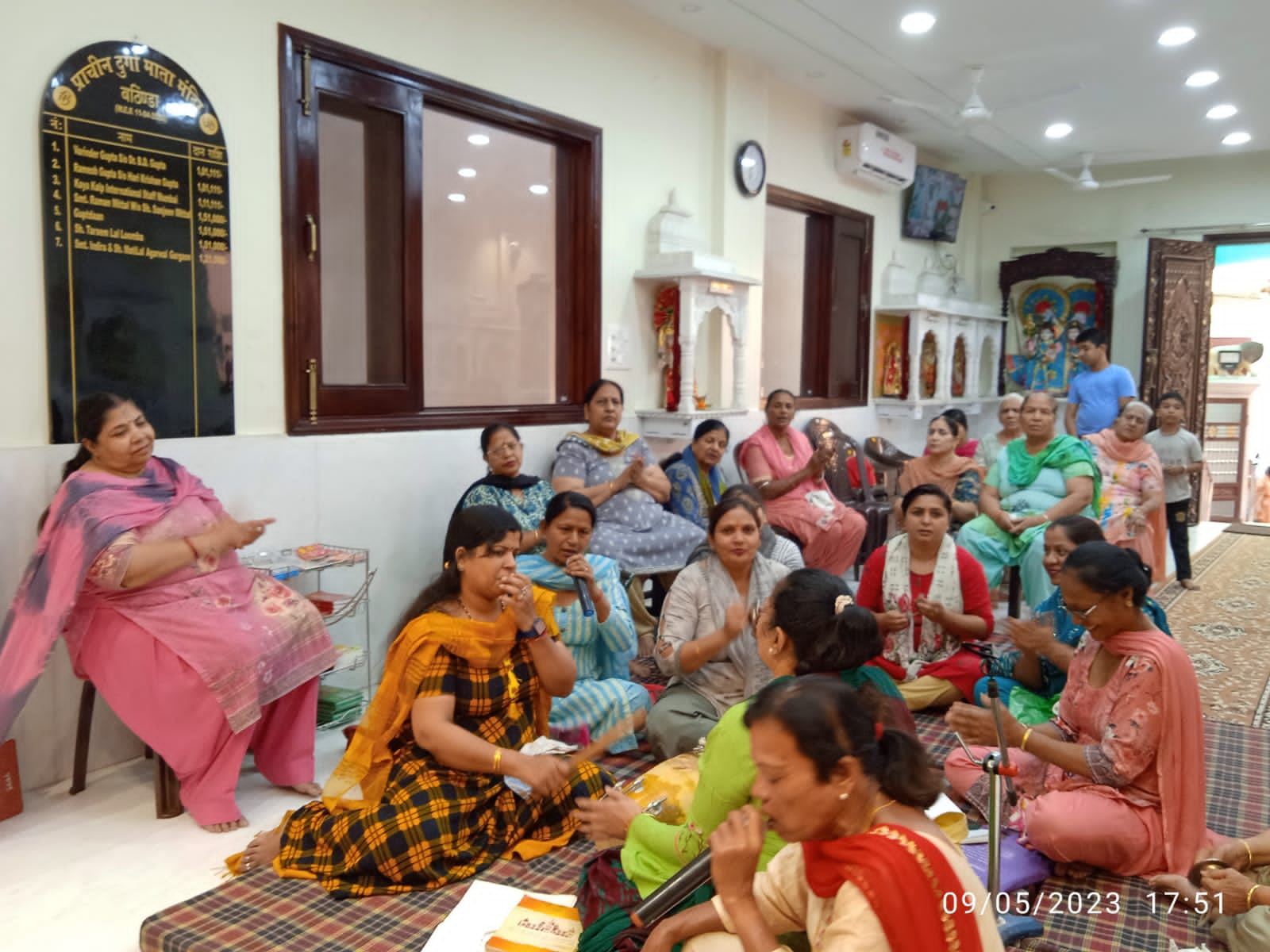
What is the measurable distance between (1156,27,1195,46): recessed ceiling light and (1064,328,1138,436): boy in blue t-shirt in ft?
7.16

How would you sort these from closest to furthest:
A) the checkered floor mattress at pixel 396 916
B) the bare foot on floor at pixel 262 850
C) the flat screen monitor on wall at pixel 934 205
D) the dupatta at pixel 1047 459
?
the checkered floor mattress at pixel 396 916 → the bare foot on floor at pixel 262 850 → the dupatta at pixel 1047 459 → the flat screen monitor on wall at pixel 934 205

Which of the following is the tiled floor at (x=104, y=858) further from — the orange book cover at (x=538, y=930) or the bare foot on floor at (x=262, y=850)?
the orange book cover at (x=538, y=930)

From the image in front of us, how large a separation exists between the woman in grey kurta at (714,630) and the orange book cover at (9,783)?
185cm

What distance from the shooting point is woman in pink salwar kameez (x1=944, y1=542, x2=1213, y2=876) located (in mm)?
2312

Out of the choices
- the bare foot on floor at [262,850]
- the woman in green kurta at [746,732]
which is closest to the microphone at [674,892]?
the woman in green kurta at [746,732]

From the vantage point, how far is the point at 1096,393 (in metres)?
7.25

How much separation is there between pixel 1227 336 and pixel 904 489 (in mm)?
8494

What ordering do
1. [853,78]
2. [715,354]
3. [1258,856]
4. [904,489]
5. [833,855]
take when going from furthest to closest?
[853,78]
[715,354]
[904,489]
[1258,856]
[833,855]

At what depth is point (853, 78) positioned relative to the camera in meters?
6.38

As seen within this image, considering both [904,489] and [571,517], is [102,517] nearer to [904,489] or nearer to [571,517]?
[571,517]

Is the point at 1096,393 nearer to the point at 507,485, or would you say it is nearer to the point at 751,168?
the point at 751,168

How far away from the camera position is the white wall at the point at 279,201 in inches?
114

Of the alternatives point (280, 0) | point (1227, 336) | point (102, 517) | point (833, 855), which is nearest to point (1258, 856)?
point (833, 855)
